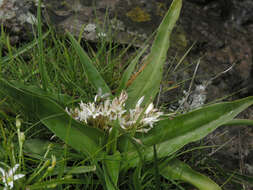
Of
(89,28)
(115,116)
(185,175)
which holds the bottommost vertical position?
(185,175)

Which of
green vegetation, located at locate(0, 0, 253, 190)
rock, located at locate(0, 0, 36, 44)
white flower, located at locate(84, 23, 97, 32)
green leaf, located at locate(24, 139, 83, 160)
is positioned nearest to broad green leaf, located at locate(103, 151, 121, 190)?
green vegetation, located at locate(0, 0, 253, 190)

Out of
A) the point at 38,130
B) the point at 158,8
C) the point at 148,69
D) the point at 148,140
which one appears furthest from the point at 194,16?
the point at 38,130

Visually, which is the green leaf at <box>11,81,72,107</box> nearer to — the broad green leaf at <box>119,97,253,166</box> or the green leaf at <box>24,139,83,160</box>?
the green leaf at <box>24,139,83,160</box>

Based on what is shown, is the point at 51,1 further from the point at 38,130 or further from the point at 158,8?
the point at 38,130

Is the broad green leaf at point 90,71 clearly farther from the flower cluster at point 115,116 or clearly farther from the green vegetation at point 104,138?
the flower cluster at point 115,116

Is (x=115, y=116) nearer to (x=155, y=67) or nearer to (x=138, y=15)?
(x=155, y=67)

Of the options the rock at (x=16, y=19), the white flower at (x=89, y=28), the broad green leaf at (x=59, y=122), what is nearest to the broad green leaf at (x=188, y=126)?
the broad green leaf at (x=59, y=122)

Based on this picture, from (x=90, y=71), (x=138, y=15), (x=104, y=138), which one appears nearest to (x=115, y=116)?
(x=104, y=138)
